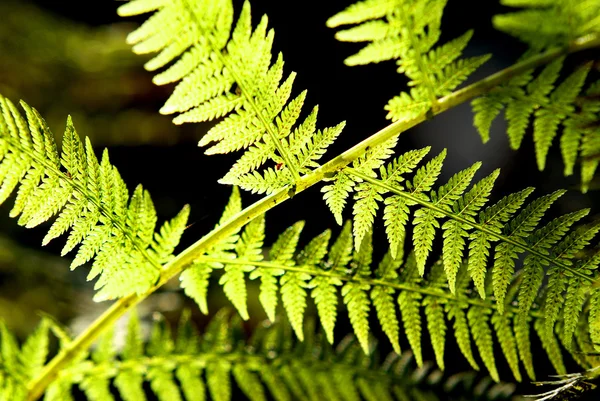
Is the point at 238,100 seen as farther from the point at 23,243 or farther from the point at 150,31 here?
the point at 23,243

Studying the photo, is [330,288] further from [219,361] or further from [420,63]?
[420,63]

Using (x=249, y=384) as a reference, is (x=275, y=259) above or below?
above

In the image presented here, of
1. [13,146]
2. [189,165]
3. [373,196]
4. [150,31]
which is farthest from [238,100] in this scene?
[189,165]

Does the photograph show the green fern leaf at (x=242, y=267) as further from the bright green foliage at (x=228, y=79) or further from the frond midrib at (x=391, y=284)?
the bright green foliage at (x=228, y=79)

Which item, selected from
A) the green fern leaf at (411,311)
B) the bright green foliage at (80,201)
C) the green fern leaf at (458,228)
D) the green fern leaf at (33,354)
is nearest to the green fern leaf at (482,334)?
the green fern leaf at (411,311)

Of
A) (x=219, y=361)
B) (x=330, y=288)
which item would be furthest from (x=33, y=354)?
(x=330, y=288)

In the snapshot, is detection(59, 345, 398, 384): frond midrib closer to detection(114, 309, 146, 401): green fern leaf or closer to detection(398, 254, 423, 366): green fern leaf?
detection(114, 309, 146, 401): green fern leaf

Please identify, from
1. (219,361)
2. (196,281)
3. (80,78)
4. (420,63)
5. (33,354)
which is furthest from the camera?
(80,78)
